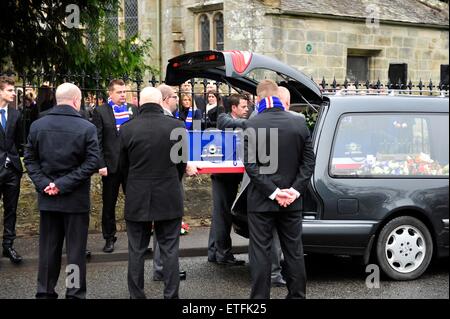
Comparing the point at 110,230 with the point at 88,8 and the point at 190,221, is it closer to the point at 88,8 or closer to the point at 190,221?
the point at 190,221

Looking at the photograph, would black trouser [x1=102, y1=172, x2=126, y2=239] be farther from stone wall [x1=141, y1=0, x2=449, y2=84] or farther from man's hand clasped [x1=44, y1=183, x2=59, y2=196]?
stone wall [x1=141, y1=0, x2=449, y2=84]

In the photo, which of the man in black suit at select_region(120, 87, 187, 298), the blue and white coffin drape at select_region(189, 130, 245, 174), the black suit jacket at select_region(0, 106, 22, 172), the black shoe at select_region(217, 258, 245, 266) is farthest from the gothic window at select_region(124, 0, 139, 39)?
the man in black suit at select_region(120, 87, 187, 298)

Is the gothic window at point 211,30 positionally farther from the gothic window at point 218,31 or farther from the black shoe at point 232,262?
the black shoe at point 232,262

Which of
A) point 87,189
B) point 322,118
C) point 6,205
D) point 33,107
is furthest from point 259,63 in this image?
point 33,107

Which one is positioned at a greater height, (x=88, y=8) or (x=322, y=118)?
(x=88, y=8)

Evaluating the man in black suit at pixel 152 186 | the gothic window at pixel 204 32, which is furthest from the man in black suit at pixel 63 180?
the gothic window at pixel 204 32

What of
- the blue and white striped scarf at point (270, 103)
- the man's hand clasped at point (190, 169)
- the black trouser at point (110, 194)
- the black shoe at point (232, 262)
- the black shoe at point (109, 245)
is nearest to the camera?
the blue and white striped scarf at point (270, 103)

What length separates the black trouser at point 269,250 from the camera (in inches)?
263

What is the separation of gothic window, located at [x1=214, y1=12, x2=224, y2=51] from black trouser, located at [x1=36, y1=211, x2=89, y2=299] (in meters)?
15.3

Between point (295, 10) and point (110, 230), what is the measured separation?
11730 millimetres

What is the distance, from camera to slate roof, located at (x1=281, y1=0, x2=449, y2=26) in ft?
65.2

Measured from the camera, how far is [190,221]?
11.3 m

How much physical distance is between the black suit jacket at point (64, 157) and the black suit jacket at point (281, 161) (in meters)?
1.45
